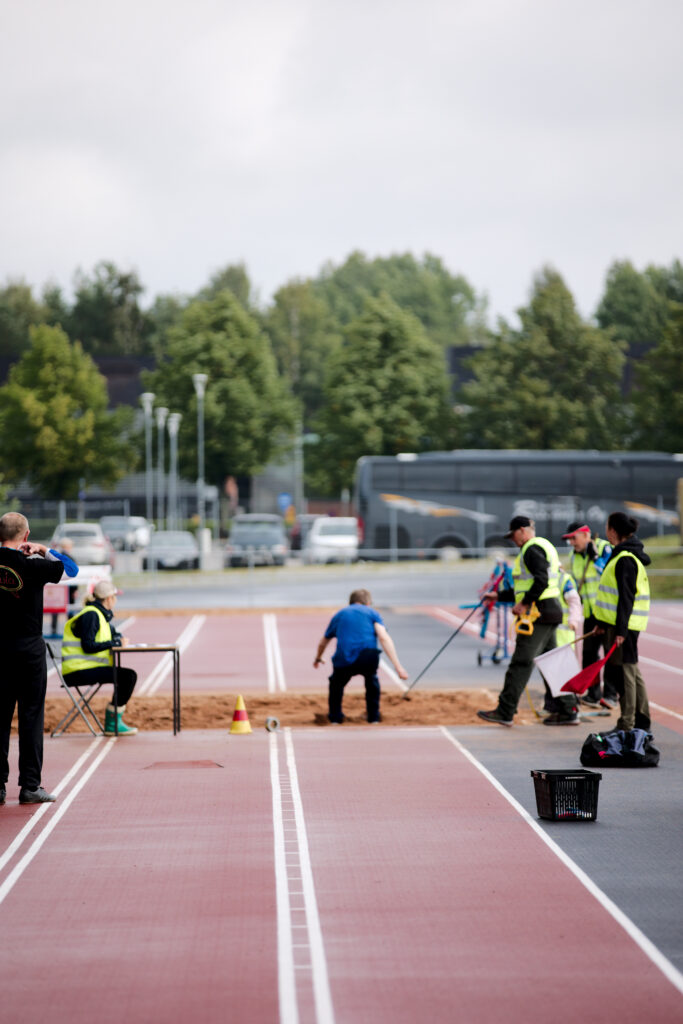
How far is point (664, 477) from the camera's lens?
5194cm

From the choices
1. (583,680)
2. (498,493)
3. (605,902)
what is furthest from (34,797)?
(498,493)

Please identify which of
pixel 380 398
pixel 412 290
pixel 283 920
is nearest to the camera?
pixel 283 920

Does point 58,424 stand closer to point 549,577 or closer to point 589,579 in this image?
point 589,579

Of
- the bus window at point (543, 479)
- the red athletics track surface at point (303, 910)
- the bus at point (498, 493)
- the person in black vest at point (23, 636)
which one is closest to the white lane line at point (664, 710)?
the red athletics track surface at point (303, 910)

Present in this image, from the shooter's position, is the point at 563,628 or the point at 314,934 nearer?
the point at 314,934

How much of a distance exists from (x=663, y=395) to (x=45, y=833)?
56.3 meters

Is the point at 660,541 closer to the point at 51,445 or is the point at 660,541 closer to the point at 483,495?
the point at 483,495

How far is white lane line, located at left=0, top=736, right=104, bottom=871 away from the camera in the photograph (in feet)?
28.6

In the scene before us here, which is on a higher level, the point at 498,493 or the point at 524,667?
the point at 498,493

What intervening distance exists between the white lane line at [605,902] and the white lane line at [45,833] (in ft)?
10.0

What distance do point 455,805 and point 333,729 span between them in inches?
162

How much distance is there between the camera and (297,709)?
1580 cm

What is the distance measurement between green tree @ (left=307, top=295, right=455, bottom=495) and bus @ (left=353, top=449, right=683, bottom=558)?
13.0 metres

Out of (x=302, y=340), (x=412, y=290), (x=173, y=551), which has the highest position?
(x=412, y=290)
